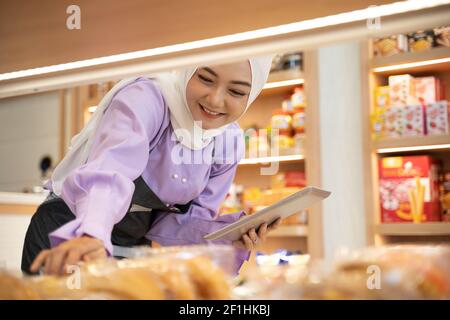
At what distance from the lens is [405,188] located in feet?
3.49

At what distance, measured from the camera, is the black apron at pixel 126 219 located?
1.17 meters

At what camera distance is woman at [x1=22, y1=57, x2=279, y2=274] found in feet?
3.20

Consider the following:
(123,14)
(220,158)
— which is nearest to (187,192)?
(220,158)

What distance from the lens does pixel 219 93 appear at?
1.13 metres

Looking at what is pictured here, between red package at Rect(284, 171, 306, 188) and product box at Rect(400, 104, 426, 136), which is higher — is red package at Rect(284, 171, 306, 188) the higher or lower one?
the lower one

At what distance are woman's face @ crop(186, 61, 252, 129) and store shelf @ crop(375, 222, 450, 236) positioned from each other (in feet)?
1.20

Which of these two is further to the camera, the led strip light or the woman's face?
the woman's face

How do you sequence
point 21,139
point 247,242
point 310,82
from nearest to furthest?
point 247,242, point 310,82, point 21,139

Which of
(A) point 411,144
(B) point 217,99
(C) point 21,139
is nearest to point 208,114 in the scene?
(B) point 217,99

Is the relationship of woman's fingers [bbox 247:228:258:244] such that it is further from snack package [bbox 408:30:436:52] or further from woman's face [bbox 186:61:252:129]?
snack package [bbox 408:30:436:52]

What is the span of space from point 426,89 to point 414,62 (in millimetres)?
63

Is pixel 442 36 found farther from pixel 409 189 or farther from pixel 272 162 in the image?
pixel 272 162

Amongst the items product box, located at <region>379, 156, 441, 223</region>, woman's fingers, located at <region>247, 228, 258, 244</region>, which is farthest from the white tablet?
product box, located at <region>379, 156, 441, 223</region>

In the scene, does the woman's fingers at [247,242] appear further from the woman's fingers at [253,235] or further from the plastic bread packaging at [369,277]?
the plastic bread packaging at [369,277]
